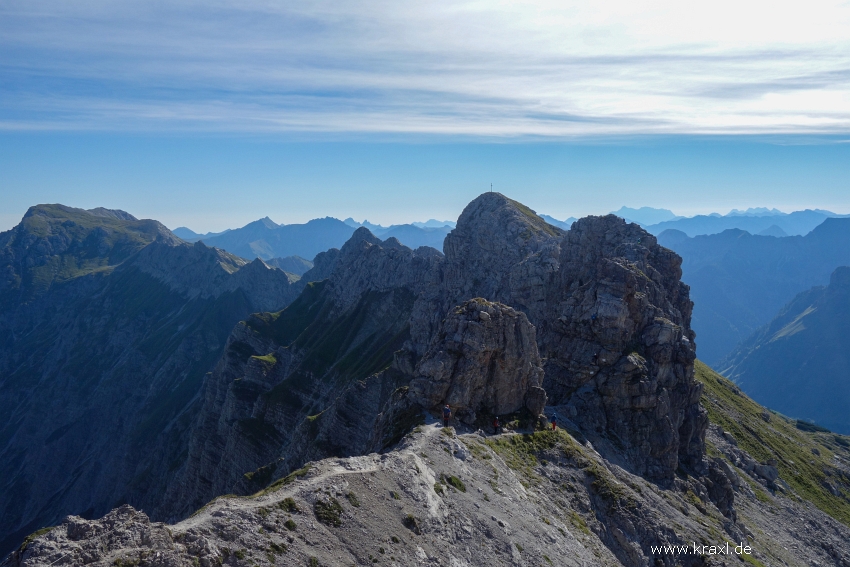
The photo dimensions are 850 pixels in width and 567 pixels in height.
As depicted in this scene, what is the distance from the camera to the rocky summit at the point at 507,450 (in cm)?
3400

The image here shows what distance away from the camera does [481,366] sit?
6103 centimetres

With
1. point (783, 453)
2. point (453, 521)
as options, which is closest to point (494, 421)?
point (453, 521)

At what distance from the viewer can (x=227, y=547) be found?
2928cm

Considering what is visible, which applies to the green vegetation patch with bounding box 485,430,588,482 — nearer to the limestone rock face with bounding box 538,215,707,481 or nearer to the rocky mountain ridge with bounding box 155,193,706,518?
the rocky mountain ridge with bounding box 155,193,706,518

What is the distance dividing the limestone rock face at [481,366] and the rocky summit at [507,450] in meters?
0.18

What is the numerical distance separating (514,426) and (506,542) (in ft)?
65.9

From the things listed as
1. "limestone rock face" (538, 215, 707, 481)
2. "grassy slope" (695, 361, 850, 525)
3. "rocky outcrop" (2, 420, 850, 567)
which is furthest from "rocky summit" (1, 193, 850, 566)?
"grassy slope" (695, 361, 850, 525)

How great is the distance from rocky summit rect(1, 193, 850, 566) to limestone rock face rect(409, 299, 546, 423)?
18 centimetres

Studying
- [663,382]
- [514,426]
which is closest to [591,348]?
[663,382]

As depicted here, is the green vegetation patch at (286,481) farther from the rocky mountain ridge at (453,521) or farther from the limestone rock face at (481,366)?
the limestone rock face at (481,366)

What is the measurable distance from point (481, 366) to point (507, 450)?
31.5 ft

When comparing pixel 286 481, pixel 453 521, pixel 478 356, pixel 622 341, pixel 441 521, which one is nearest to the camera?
pixel 286 481

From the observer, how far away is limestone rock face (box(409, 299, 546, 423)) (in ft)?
193

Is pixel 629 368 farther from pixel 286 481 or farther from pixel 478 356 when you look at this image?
pixel 286 481
